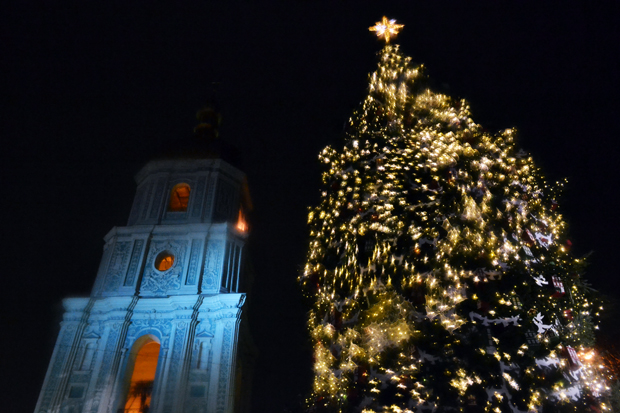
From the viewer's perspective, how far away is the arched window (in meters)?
15.9

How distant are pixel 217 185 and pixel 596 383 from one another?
690 inches

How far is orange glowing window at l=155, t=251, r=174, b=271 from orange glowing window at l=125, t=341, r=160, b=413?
2.98 m

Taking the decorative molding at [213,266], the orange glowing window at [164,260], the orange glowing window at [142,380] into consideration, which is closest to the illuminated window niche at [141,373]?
the orange glowing window at [142,380]

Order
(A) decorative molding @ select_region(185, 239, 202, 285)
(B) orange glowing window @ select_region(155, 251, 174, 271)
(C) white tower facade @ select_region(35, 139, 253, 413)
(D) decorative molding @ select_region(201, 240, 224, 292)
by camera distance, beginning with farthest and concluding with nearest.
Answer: (B) orange glowing window @ select_region(155, 251, 174, 271) → (A) decorative molding @ select_region(185, 239, 202, 285) → (D) decorative molding @ select_region(201, 240, 224, 292) → (C) white tower facade @ select_region(35, 139, 253, 413)

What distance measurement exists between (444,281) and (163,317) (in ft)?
45.9

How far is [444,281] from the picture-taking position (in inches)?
206

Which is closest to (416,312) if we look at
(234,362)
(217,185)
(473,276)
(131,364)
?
(473,276)

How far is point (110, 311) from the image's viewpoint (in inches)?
672

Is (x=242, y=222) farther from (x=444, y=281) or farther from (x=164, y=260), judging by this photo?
(x=444, y=281)

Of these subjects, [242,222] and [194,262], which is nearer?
[194,262]

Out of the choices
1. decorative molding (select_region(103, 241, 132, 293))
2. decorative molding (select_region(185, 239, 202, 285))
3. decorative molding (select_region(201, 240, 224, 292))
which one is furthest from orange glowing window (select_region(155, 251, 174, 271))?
decorative molding (select_region(201, 240, 224, 292))

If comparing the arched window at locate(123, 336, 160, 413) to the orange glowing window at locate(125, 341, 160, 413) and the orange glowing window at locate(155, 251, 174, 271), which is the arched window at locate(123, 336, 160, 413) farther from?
the orange glowing window at locate(155, 251, 174, 271)

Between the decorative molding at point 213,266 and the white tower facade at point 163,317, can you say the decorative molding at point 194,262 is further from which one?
the decorative molding at point 213,266

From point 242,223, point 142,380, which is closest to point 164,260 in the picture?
point 142,380
